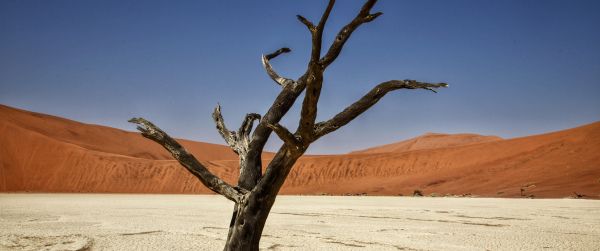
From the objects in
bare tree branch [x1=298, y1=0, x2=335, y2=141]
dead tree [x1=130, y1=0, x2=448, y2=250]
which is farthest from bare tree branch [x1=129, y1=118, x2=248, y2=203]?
bare tree branch [x1=298, y1=0, x2=335, y2=141]

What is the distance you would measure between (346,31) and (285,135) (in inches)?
35.8

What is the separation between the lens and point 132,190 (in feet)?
174

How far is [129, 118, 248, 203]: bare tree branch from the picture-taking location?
433 centimetres

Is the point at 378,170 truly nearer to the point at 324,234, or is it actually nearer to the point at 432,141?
the point at 324,234

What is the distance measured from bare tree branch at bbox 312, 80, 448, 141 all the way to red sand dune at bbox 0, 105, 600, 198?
29.6 meters

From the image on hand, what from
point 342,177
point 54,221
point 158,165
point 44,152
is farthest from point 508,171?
point 44,152

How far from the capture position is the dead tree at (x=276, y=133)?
354cm

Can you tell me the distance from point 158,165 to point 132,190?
6.43 meters

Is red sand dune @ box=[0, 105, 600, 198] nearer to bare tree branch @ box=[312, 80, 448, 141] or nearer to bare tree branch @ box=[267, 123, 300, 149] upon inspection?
bare tree branch @ box=[312, 80, 448, 141]

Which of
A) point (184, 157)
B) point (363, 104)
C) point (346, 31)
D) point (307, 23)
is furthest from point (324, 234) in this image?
point (307, 23)

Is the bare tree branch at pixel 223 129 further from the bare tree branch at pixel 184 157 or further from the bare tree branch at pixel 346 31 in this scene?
the bare tree branch at pixel 346 31

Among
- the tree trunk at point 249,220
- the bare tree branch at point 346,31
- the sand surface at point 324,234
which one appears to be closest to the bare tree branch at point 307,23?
the bare tree branch at point 346,31

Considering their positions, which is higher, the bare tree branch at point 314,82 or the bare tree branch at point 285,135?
the bare tree branch at point 314,82

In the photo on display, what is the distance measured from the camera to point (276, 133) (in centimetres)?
370
